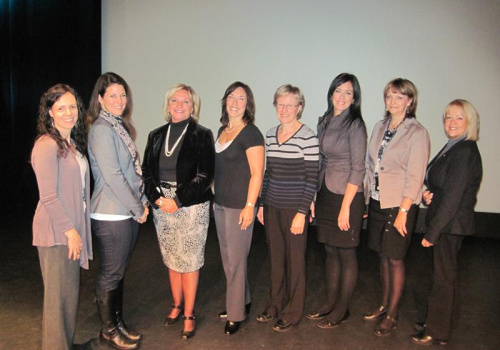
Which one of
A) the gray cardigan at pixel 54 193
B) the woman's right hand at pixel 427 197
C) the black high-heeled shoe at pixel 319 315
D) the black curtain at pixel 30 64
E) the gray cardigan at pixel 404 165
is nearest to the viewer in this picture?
the gray cardigan at pixel 54 193

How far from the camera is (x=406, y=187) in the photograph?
8.00ft

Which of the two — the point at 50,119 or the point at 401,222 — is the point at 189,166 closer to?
the point at 50,119

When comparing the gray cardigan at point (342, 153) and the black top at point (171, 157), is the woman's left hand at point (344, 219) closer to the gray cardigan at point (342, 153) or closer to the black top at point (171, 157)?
the gray cardigan at point (342, 153)

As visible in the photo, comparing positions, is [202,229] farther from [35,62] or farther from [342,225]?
[35,62]

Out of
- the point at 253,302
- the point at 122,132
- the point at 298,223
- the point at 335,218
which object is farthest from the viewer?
the point at 253,302

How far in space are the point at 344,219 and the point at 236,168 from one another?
2.42ft

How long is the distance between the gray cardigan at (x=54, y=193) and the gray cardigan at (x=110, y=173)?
0.20 m

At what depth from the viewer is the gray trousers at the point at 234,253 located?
252 centimetres

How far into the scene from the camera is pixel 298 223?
2.51 m

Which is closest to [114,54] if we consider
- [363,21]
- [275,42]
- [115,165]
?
[275,42]

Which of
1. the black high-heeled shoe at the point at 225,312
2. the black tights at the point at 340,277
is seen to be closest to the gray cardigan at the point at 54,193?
the black high-heeled shoe at the point at 225,312

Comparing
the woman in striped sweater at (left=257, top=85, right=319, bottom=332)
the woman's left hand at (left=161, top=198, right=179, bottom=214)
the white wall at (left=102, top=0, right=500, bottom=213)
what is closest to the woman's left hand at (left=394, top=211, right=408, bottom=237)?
the woman in striped sweater at (left=257, top=85, right=319, bottom=332)

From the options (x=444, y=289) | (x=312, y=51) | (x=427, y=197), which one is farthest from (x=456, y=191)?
(x=312, y=51)

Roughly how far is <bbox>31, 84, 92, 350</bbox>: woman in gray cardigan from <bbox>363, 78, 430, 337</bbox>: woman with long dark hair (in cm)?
171
